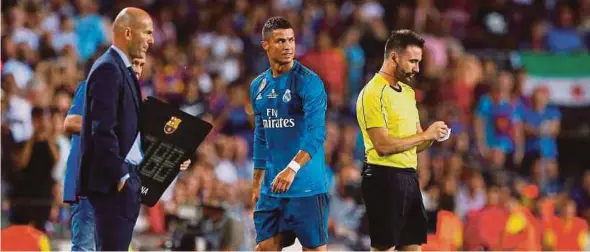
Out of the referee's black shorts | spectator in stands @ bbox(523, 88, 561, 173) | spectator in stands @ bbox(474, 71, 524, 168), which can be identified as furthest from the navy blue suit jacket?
spectator in stands @ bbox(523, 88, 561, 173)

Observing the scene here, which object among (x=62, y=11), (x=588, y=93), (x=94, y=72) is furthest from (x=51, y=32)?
(x=94, y=72)

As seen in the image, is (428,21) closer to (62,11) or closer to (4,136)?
(62,11)

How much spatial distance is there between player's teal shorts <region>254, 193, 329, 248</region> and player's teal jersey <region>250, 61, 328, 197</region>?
0.06 metres

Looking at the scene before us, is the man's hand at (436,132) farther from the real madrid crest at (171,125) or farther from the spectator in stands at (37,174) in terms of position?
the spectator in stands at (37,174)

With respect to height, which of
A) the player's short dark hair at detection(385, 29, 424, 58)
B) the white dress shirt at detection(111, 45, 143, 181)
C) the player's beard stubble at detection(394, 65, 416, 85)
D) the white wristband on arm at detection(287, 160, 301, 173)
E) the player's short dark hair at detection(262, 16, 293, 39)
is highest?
the player's short dark hair at detection(262, 16, 293, 39)

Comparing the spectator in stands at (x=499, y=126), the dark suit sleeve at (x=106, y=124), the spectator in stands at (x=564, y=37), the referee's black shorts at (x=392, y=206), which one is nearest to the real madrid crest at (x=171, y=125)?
the dark suit sleeve at (x=106, y=124)

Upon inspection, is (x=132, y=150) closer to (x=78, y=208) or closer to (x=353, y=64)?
(x=78, y=208)

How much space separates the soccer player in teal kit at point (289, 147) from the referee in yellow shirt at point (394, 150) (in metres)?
0.41

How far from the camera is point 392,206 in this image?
8977mm

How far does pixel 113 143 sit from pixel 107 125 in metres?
0.11

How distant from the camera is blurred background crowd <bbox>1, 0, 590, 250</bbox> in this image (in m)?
14.0

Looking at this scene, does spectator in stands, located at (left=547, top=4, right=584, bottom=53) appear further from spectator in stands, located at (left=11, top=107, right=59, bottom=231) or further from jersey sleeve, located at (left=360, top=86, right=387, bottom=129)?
jersey sleeve, located at (left=360, top=86, right=387, bottom=129)

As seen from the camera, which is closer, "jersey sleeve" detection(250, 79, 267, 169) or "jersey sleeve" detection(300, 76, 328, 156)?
"jersey sleeve" detection(300, 76, 328, 156)

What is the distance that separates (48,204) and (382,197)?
220 inches
